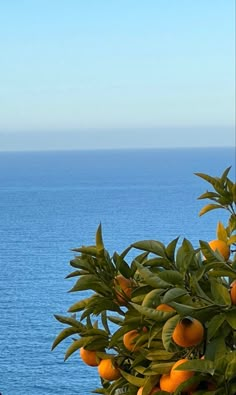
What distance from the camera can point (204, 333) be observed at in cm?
210

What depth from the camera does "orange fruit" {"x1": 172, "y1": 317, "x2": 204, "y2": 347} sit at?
6.55 ft

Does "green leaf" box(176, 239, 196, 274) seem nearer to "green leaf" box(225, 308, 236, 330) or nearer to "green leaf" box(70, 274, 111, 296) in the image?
"green leaf" box(225, 308, 236, 330)

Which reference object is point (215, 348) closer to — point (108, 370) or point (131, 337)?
point (131, 337)

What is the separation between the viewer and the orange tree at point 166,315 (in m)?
2.02

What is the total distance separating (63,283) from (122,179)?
240 ft

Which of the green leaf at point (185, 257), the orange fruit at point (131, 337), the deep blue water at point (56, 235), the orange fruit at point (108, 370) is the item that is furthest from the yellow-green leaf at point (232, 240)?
the deep blue water at point (56, 235)

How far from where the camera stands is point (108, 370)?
241cm

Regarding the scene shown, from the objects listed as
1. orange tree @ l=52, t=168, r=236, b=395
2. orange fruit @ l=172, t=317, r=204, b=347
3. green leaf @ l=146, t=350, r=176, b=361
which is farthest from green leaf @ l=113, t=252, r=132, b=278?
orange fruit @ l=172, t=317, r=204, b=347

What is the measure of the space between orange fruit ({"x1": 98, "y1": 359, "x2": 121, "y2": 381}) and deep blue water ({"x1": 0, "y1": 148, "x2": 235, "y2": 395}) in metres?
13.3

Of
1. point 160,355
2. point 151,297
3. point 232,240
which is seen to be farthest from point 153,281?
point 232,240

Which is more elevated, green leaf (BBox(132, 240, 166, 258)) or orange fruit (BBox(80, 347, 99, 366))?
green leaf (BBox(132, 240, 166, 258))

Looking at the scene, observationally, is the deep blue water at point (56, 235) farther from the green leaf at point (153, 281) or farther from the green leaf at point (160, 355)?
the green leaf at point (153, 281)

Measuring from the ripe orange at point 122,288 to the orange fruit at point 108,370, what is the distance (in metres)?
0.19

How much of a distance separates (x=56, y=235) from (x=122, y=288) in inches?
3016
